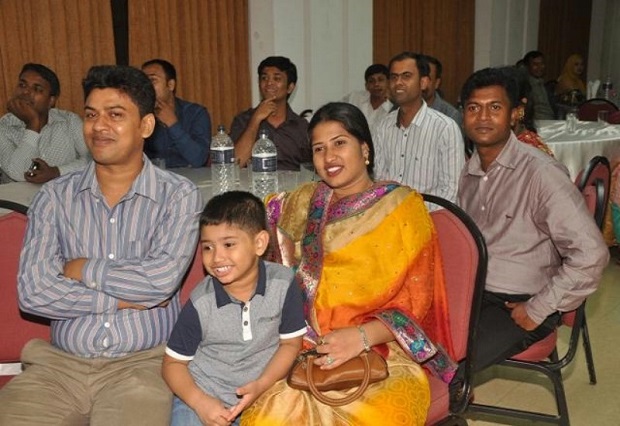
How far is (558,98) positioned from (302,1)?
4609 millimetres

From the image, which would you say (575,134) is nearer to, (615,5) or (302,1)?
(302,1)

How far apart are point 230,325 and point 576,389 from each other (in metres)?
1.88

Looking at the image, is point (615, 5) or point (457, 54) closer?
point (457, 54)

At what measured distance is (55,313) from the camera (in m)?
1.62

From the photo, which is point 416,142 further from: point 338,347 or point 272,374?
point 272,374

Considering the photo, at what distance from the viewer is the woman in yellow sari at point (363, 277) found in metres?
1.55

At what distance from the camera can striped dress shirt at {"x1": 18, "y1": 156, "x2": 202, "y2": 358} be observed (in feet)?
5.29

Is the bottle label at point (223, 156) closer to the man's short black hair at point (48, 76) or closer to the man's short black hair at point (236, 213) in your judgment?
the man's short black hair at point (48, 76)

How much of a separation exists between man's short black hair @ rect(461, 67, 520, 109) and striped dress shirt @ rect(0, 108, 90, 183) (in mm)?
2094

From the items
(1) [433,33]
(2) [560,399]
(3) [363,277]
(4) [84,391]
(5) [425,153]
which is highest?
(1) [433,33]

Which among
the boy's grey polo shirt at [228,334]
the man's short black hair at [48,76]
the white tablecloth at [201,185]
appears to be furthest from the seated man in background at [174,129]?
the boy's grey polo shirt at [228,334]

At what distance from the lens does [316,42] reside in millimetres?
5844

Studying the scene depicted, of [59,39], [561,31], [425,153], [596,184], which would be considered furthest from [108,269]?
[561,31]

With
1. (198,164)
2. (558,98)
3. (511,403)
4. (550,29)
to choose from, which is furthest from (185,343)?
(550,29)
